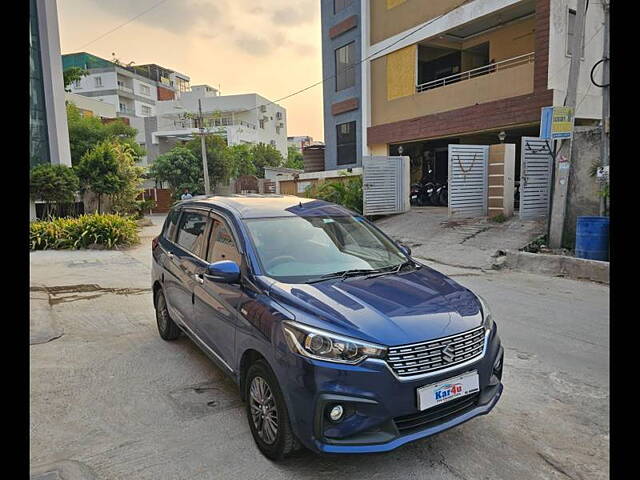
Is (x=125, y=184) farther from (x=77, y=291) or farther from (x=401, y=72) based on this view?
(x=401, y=72)

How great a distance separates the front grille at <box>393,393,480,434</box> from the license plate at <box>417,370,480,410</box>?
49 mm

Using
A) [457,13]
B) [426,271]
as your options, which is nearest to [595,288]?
[426,271]

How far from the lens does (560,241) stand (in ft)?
29.5

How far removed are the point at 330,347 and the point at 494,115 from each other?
1341cm

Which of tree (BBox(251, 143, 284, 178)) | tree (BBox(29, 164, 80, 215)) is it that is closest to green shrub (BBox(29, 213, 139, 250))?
tree (BBox(29, 164, 80, 215))

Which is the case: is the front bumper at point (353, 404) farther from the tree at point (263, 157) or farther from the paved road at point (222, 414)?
the tree at point (263, 157)

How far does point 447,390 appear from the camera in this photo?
249cm

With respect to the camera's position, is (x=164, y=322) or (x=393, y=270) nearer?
(x=393, y=270)

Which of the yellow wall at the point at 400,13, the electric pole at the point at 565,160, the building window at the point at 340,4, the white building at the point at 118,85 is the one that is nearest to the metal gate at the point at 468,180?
the electric pole at the point at 565,160

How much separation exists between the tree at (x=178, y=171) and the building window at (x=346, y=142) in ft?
46.6

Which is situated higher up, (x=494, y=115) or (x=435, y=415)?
(x=494, y=115)

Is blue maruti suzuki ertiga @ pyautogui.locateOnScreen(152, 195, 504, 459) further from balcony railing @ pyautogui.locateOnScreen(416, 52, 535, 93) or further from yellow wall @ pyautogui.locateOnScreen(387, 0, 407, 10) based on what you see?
yellow wall @ pyautogui.locateOnScreen(387, 0, 407, 10)

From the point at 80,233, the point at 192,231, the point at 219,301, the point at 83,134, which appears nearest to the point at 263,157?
the point at 83,134

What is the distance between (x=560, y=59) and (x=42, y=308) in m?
13.9
